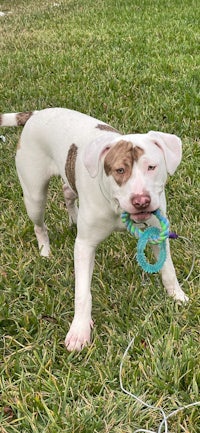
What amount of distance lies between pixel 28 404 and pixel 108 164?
1.13 m

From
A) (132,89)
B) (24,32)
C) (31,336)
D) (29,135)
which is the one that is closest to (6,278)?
(31,336)

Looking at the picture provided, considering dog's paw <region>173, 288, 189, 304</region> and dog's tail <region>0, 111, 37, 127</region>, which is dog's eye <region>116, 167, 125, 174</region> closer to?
dog's paw <region>173, 288, 189, 304</region>

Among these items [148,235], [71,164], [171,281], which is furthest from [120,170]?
[171,281]

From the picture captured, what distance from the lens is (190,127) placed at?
545 cm

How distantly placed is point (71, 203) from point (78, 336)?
138 centimetres

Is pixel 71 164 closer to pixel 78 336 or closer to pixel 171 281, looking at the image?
pixel 171 281

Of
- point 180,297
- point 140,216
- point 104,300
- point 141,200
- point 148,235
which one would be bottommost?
point 104,300

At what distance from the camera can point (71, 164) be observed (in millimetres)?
3303

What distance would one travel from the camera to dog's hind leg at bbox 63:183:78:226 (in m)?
4.11

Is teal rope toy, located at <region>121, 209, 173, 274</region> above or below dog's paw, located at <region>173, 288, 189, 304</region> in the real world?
above

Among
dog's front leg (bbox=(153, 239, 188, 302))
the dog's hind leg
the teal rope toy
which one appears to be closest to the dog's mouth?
the teal rope toy

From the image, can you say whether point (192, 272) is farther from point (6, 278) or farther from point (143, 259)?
point (6, 278)

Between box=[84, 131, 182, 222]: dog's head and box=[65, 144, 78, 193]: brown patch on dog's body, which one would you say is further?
box=[65, 144, 78, 193]: brown patch on dog's body

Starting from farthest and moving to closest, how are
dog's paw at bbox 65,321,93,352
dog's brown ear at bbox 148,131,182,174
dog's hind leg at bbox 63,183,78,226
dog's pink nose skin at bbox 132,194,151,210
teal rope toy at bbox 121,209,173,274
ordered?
dog's hind leg at bbox 63,183,78,226 < dog's paw at bbox 65,321,93,352 < teal rope toy at bbox 121,209,173,274 < dog's brown ear at bbox 148,131,182,174 < dog's pink nose skin at bbox 132,194,151,210
